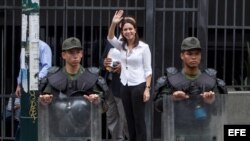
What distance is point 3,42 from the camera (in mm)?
9359

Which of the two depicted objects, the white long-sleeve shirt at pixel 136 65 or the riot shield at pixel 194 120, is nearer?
the riot shield at pixel 194 120

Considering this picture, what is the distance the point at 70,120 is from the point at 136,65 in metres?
2.45

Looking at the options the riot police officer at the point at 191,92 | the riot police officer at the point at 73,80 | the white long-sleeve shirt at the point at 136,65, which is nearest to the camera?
the riot police officer at the point at 191,92

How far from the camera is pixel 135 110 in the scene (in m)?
7.81

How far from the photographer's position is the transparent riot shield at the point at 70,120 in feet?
18.4

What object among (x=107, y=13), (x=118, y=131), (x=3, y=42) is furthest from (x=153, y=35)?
(x=3, y=42)

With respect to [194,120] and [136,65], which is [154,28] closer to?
[136,65]

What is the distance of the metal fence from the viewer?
30.0 ft

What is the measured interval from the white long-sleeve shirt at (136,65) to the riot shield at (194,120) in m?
2.21

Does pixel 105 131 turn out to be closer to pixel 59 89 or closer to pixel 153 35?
pixel 153 35

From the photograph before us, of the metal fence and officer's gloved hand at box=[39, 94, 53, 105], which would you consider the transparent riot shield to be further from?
the metal fence

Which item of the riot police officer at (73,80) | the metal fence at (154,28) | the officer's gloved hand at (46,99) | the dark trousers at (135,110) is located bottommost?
the dark trousers at (135,110)

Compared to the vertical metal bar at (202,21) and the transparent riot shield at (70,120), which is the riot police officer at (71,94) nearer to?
the transparent riot shield at (70,120)

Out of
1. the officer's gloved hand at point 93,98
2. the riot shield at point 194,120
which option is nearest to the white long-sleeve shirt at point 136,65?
the riot shield at point 194,120
